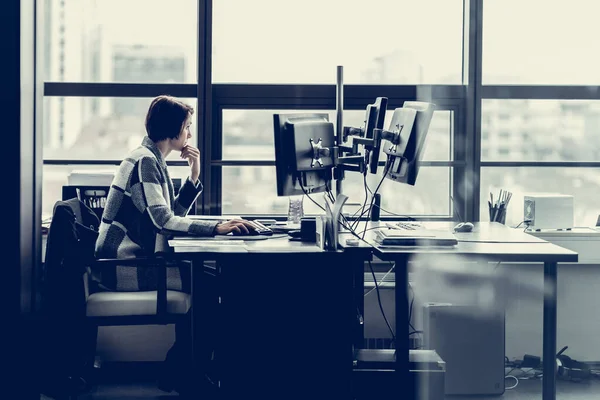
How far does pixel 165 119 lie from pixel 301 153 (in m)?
0.74

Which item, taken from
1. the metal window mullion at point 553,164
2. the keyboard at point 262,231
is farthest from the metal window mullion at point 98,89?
the metal window mullion at point 553,164

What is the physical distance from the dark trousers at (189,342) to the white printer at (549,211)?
1.61m

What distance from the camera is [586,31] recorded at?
14.5 feet

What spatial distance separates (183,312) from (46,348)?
2.31ft

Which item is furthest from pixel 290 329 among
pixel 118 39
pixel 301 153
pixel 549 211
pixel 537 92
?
pixel 537 92

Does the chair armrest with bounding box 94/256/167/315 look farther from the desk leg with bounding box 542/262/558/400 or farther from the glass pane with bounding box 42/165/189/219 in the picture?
the desk leg with bounding box 542/262/558/400

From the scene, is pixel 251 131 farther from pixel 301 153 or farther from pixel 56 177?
pixel 301 153

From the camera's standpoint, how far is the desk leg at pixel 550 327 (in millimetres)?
3078

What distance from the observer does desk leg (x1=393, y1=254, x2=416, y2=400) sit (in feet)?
9.96

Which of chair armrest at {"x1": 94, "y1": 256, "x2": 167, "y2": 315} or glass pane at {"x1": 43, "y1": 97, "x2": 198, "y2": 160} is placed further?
glass pane at {"x1": 43, "y1": 97, "x2": 198, "y2": 160}

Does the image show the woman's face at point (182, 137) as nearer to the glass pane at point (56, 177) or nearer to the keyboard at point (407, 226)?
the glass pane at point (56, 177)

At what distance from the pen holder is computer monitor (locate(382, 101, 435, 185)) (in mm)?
1007

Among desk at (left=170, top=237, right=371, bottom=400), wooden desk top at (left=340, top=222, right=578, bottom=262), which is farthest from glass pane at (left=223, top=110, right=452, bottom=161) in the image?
desk at (left=170, top=237, right=371, bottom=400)

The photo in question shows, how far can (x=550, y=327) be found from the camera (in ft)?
10.1
